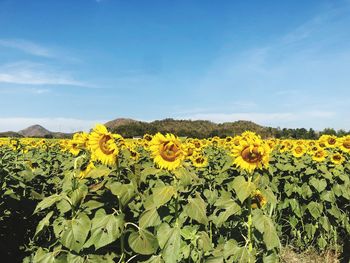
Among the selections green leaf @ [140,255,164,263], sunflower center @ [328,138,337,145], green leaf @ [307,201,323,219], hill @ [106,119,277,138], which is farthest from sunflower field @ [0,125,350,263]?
hill @ [106,119,277,138]

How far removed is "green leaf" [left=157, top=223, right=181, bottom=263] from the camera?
3242mm

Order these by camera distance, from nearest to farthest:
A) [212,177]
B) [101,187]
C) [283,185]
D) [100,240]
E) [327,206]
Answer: [100,240] < [101,187] < [212,177] < [327,206] < [283,185]

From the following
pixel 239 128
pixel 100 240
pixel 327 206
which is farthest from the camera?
pixel 239 128

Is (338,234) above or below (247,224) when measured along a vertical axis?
below

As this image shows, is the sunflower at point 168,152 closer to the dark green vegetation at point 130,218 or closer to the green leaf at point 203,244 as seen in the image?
the dark green vegetation at point 130,218

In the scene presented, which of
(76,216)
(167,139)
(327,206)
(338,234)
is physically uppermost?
(167,139)

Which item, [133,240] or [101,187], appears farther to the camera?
[101,187]

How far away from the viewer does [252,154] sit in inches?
153

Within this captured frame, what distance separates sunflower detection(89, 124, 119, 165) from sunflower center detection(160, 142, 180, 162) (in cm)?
39

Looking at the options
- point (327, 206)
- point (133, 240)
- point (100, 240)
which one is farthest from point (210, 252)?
point (327, 206)

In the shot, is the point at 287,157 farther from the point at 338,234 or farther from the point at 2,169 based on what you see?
the point at 2,169

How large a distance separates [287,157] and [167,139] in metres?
5.73

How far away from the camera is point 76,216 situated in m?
3.48

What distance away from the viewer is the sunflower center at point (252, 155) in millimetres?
3879
